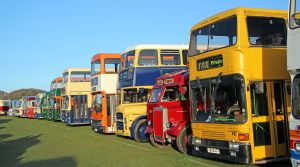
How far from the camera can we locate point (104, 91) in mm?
22031

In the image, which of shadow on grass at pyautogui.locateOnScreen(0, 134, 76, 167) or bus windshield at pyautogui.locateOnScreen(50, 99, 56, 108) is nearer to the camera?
shadow on grass at pyautogui.locateOnScreen(0, 134, 76, 167)

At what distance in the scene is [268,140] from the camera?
970 cm

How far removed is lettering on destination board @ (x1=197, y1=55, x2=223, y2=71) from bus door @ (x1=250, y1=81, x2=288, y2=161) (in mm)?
1133

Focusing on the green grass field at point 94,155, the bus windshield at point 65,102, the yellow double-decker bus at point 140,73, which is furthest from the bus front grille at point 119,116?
the bus windshield at point 65,102

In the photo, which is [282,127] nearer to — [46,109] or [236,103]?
[236,103]

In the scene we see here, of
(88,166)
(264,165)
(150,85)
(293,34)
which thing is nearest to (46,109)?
(150,85)

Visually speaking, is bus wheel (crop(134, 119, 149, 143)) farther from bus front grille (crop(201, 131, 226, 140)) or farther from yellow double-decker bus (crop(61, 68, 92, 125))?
yellow double-decker bus (crop(61, 68, 92, 125))

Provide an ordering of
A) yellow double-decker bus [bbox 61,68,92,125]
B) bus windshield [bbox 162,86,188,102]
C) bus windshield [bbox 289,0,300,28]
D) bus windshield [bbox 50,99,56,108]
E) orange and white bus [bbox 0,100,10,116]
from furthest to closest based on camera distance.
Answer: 1. orange and white bus [bbox 0,100,10,116]
2. bus windshield [bbox 50,99,56,108]
3. yellow double-decker bus [bbox 61,68,92,125]
4. bus windshield [bbox 162,86,188,102]
5. bus windshield [bbox 289,0,300,28]

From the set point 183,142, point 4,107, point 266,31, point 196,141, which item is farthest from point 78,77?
point 4,107

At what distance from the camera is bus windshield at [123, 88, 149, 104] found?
60.6ft

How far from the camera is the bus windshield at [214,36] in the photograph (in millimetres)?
10102

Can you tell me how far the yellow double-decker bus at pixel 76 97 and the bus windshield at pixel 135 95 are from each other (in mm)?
10257

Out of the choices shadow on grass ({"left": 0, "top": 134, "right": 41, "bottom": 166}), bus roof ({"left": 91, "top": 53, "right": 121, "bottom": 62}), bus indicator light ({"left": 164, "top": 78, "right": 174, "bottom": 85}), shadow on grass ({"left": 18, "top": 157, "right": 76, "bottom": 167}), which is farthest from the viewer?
bus roof ({"left": 91, "top": 53, "right": 121, "bottom": 62})

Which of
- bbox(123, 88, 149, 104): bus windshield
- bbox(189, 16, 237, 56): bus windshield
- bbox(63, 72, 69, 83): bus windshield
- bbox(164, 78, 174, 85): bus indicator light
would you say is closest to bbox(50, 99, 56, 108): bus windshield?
bbox(63, 72, 69, 83): bus windshield
